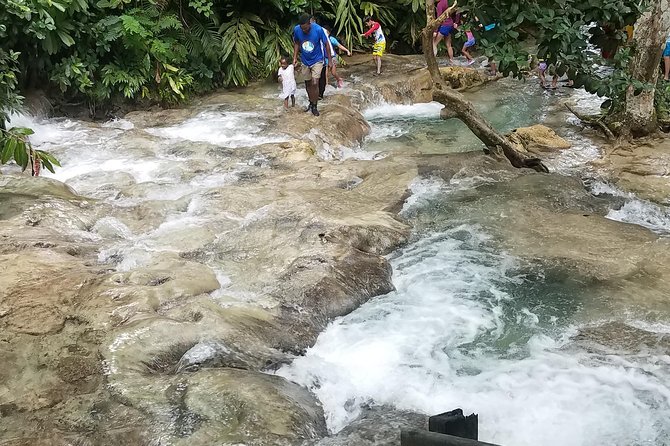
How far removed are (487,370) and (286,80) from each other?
22.3 feet

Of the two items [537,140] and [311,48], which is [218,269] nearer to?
[311,48]

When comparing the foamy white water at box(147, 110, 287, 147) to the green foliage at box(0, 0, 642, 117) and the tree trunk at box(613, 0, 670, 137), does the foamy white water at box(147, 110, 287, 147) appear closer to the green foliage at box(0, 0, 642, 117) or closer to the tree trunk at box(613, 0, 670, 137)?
the green foliage at box(0, 0, 642, 117)

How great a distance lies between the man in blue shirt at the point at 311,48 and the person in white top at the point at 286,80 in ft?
0.78

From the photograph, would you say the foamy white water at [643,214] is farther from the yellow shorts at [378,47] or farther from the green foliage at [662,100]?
the yellow shorts at [378,47]

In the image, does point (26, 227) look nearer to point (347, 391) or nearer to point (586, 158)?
point (347, 391)

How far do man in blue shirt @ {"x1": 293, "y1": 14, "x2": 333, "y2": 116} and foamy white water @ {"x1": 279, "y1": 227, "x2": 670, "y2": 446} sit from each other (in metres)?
5.14

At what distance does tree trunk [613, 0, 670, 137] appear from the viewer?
308 inches

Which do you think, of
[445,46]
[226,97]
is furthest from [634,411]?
[445,46]

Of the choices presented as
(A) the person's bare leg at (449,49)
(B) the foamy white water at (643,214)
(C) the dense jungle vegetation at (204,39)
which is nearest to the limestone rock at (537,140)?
(C) the dense jungle vegetation at (204,39)

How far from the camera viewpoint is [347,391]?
4.20 meters

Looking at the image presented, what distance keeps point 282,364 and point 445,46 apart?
36.7 ft

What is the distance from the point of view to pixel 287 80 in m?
10.1

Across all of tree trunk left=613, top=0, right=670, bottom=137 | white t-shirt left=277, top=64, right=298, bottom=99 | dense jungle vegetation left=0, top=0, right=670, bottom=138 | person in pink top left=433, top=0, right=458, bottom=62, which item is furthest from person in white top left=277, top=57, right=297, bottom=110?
tree trunk left=613, top=0, right=670, bottom=137

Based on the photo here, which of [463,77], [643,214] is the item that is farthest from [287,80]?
[643,214]
